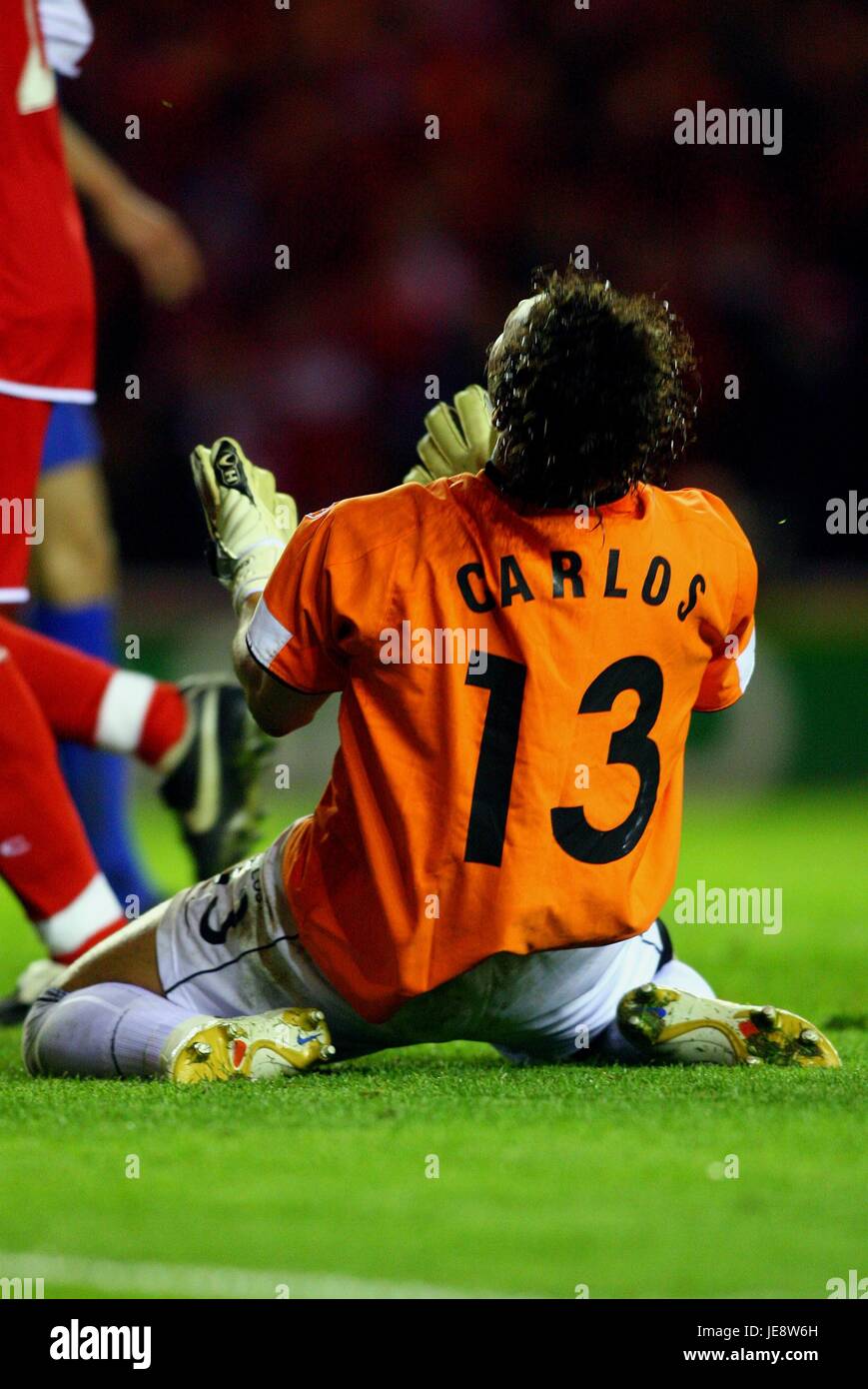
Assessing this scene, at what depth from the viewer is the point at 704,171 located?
8.42 metres

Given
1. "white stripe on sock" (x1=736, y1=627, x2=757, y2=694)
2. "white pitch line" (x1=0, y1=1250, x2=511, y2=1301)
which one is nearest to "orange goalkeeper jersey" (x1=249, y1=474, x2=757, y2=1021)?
"white stripe on sock" (x1=736, y1=627, x2=757, y2=694)

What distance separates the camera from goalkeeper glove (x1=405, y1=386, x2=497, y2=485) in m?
2.41

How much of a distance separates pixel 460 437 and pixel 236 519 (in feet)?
0.93

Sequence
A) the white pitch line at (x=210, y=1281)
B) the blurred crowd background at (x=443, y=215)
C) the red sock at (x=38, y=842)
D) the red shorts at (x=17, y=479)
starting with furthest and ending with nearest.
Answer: the blurred crowd background at (x=443, y=215) → the red shorts at (x=17, y=479) → the red sock at (x=38, y=842) → the white pitch line at (x=210, y=1281)

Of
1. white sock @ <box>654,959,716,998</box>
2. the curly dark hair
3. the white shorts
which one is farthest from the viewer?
white sock @ <box>654,959,716,998</box>

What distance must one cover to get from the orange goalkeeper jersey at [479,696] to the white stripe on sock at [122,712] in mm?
1291

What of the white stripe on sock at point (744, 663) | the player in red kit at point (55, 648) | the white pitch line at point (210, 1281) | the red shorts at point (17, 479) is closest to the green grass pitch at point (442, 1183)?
the white pitch line at point (210, 1281)

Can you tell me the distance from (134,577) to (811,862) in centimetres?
317

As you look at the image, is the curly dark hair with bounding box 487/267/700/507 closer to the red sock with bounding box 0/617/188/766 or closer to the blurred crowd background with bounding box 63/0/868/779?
the red sock with bounding box 0/617/188/766

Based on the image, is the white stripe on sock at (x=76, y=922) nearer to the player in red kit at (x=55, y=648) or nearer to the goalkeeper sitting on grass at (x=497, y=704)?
the player in red kit at (x=55, y=648)

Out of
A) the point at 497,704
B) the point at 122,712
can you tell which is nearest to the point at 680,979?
the point at 497,704

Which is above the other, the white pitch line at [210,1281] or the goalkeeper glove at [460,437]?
the goalkeeper glove at [460,437]

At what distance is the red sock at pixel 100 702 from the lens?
340 centimetres

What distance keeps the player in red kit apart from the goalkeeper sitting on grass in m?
0.82
